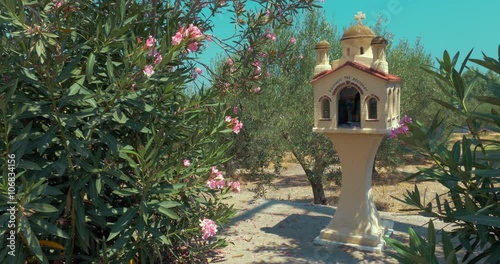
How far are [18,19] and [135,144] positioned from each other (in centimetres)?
157

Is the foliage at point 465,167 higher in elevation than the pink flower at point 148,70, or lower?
lower

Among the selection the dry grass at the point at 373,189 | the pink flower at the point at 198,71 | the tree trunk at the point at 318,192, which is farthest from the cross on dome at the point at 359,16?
the dry grass at the point at 373,189

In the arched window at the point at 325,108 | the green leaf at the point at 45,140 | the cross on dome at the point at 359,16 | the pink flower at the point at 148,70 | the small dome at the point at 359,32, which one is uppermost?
the cross on dome at the point at 359,16

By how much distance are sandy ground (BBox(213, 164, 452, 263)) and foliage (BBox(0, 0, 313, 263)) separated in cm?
181

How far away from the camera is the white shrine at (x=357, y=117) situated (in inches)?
240

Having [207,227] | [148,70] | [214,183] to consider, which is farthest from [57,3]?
[207,227]

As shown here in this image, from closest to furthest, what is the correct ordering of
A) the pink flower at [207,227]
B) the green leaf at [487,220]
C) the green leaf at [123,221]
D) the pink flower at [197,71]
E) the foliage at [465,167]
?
the green leaf at [487,220]
the foliage at [465,167]
the green leaf at [123,221]
the pink flower at [207,227]
the pink flower at [197,71]

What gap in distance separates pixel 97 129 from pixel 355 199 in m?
4.56

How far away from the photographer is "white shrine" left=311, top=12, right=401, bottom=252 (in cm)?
610

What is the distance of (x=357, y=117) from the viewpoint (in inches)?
259

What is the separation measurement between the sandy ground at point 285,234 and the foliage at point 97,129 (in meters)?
1.81

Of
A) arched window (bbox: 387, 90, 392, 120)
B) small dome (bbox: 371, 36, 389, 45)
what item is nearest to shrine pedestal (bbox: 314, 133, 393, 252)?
arched window (bbox: 387, 90, 392, 120)

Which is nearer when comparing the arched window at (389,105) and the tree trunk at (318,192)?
the arched window at (389,105)

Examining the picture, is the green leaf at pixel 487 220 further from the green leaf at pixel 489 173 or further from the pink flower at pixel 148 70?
the pink flower at pixel 148 70
